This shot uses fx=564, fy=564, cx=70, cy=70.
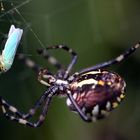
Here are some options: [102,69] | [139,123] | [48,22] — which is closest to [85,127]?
[139,123]

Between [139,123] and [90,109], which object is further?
[139,123]

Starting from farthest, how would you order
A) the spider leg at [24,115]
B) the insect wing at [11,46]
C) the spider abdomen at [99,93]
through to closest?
the spider leg at [24,115], the spider abdomen at [99,93], the insect wing at [11,46]

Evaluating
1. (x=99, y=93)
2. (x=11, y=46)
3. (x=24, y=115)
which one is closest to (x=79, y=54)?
(x=24, y=115)

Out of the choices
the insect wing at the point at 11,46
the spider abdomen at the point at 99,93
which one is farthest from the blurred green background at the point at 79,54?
the insect wing at the point at 11,46

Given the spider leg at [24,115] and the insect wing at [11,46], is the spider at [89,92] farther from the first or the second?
the insect wing at [11,46]

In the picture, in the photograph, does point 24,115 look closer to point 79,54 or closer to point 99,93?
point 99,93

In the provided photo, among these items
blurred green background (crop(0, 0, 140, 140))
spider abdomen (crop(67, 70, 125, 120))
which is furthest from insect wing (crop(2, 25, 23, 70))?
blurred green background (crop(0, 0, 140, 140))

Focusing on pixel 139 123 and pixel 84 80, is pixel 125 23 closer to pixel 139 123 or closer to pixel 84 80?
pixel 139 123
